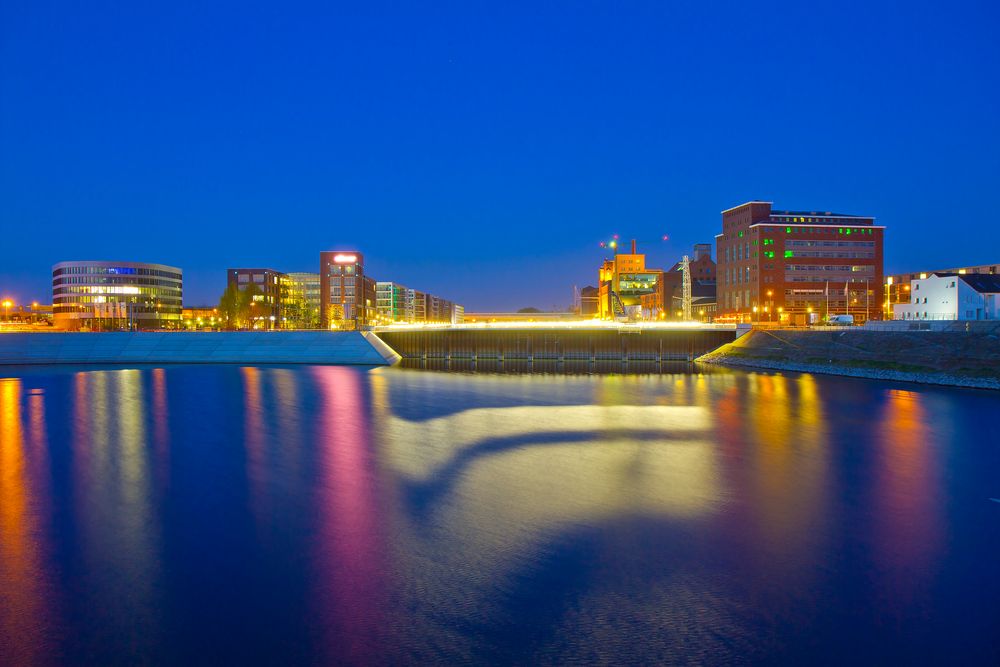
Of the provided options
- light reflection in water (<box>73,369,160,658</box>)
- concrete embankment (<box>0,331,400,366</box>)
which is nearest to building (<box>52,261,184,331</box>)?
concrete embankment (<box>0,331,400,366</box>)

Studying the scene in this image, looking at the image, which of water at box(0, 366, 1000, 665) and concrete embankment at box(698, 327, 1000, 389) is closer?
water at box(0, 366, 1000, 665)

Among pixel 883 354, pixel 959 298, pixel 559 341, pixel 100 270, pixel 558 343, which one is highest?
pixel 100 270

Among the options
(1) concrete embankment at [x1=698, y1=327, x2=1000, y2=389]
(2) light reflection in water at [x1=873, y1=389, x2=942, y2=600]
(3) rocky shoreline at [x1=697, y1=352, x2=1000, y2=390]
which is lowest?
(2) light reflection in water at [x1=873, y1=389, x2=942, y2=600]

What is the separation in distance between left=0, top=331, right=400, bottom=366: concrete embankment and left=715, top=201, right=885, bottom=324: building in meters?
84.2

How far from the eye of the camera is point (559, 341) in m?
96.4

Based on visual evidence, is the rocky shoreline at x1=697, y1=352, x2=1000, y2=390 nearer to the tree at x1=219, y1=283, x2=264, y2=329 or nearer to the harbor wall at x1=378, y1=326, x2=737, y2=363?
the harbor wall at x1=378, y1=326, x2=737, y2=363

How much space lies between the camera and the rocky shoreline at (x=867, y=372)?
5116cm

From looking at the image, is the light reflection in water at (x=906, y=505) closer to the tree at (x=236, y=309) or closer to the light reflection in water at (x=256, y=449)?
the light reflection in water at (x=256, y=449)

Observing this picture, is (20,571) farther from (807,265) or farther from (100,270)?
(100,270)

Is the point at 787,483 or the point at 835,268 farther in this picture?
the point at 835,268

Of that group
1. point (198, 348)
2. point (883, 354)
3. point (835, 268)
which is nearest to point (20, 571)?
point (883, 354)

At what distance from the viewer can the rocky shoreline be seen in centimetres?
5116

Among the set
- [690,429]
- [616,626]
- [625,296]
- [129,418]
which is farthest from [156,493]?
[625,296]

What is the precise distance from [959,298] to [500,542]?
94914 millimetres
